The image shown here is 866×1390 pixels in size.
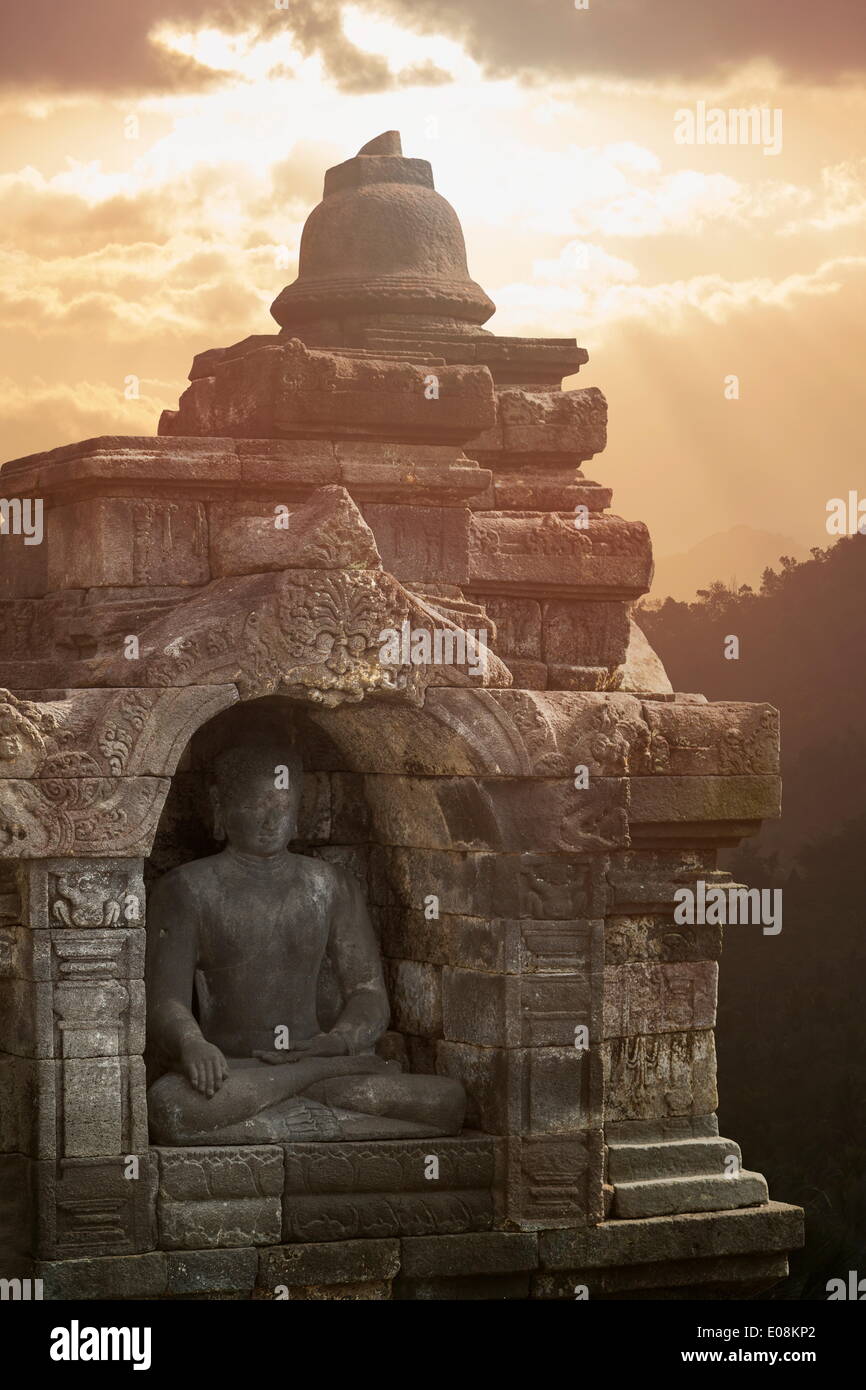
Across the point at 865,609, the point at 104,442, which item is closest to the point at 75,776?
the point at 104,442

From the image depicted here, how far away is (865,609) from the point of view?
33.8 metres

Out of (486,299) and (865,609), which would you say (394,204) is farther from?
(865,609)

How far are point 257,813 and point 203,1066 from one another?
1.18 m

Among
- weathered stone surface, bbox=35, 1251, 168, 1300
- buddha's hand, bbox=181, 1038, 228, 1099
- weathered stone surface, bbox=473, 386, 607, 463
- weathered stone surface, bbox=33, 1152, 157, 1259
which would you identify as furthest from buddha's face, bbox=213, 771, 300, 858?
weathered stone surface, bbox=473, 386, 607, 463

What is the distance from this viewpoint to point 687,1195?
10352 millimetres

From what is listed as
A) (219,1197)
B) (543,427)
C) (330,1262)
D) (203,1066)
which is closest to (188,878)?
(203,1066)

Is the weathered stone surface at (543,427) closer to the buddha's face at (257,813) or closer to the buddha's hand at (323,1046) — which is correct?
the buddha's face at (257,813)

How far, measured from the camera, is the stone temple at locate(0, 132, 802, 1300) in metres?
9.09

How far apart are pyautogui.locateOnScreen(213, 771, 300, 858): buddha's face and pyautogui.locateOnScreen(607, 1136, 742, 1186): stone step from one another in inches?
85.2

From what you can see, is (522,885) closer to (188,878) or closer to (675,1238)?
(188,878)

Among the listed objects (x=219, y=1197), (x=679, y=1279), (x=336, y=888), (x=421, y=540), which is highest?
(x=421, y=540)

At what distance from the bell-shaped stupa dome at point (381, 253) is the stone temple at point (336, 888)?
140 inches

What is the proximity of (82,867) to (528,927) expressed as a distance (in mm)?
2057

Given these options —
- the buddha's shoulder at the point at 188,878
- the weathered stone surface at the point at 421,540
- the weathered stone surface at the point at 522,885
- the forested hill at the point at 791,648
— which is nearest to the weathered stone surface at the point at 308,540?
the weathered stone surface at the point at 421,540
